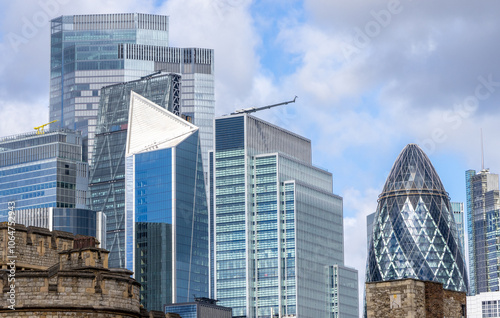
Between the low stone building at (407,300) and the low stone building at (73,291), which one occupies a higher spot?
the low stone building at (407,300)

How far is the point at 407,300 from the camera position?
278 feet

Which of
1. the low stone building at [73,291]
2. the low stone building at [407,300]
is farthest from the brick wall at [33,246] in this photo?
the low stone building at [407,300]

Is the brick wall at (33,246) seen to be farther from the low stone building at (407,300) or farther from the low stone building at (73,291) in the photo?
the low stone building at (407,300)

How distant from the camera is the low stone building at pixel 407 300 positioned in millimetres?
85062

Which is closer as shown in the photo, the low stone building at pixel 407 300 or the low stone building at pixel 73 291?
the low stone building at pixel 73 291

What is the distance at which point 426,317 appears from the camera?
280 ft

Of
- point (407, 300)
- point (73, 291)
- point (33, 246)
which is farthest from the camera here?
point (407, 300)

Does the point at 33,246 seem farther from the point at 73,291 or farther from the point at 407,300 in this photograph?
the point at 407,300

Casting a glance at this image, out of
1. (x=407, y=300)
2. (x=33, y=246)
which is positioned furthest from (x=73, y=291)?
(x=407, y=300)

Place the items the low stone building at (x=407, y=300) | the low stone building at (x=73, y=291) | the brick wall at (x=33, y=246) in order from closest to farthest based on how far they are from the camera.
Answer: the low stone building at (x=73, y=291) < the brick wall at (x=33, y=246) < the low stone building at (x=407, y=300)

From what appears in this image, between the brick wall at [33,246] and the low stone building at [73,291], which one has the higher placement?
the brick wall at [33,246]

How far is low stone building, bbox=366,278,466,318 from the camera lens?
85.1 metres

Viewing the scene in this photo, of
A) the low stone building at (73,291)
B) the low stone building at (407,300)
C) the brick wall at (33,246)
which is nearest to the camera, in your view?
the low stone building at (73,291)

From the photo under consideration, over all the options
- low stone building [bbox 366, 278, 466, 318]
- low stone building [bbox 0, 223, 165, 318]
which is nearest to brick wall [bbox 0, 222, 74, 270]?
low stone building [bbox 0, 223, 165, 318]
